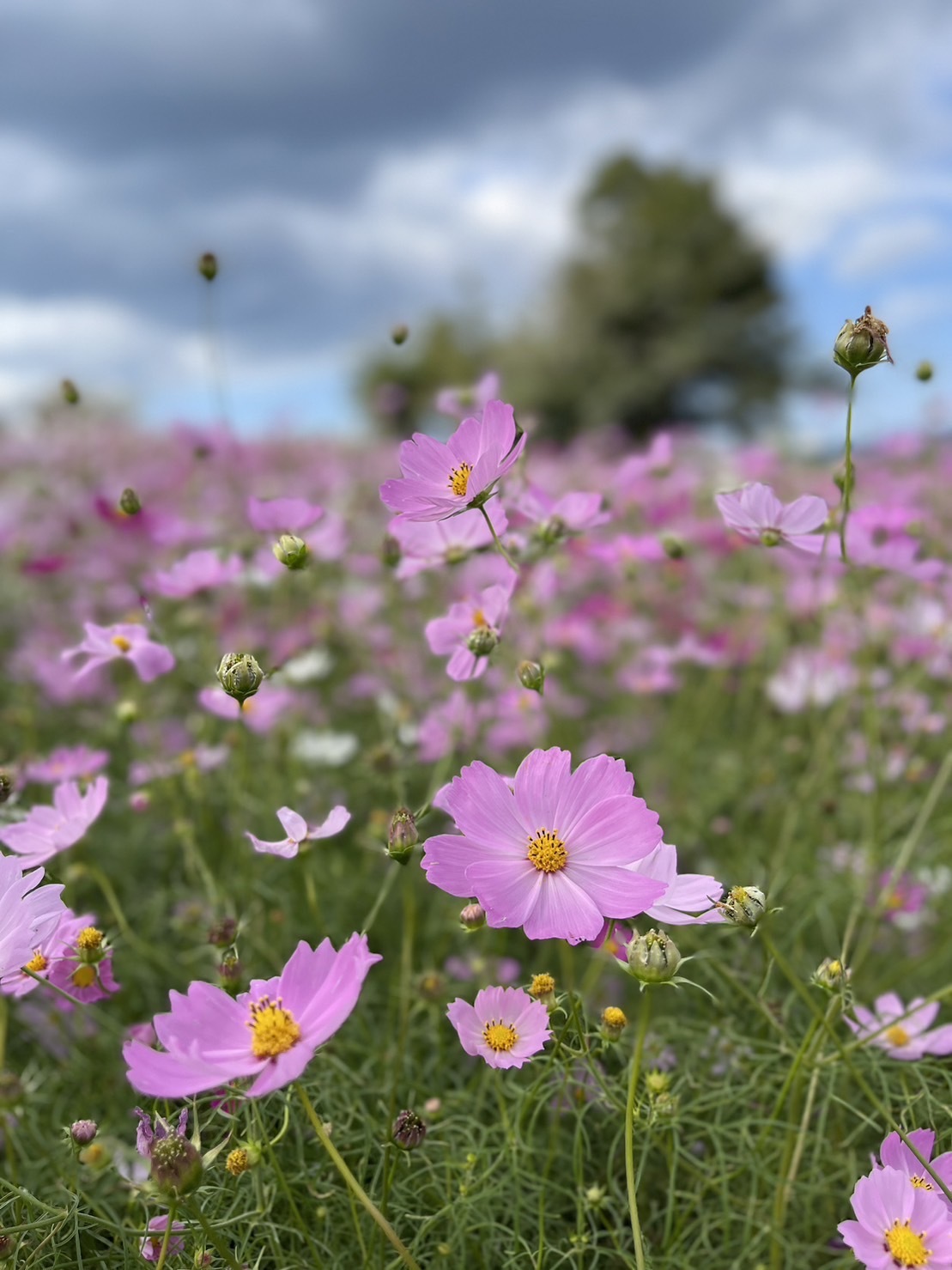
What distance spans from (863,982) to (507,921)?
70cm

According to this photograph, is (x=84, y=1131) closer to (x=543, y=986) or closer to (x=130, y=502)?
(x=543, y=986)

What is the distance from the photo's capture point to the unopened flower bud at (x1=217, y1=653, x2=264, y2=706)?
591 mm

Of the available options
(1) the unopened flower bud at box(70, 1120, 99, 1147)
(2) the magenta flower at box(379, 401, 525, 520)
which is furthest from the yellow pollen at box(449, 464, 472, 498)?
(1) the unopened flower bud at box(70, 1120, 99, 1147)

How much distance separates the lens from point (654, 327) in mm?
13125

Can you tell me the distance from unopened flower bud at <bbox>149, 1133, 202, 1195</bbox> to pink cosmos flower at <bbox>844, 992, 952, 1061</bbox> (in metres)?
0.51

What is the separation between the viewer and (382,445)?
518cm

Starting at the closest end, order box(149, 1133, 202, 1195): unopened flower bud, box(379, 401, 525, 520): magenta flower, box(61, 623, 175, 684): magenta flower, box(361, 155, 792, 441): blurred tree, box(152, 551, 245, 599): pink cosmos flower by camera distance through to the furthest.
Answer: box(149, 1133, 202, 1195): unopened flower bud → box(379, 401, 525, 520): magenta flower → box(61, 623, 175, 684): magenta flower → box(152, 551, 245, 599): pink cosmos flower → box(361, 155, 792, 441): blurred tree

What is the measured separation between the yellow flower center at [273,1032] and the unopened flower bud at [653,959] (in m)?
0.18

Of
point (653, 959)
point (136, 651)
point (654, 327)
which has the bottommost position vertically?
point (653, 959)

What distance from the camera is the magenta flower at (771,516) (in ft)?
2.35

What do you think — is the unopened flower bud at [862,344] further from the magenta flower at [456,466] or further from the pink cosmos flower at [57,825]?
the pink cosmos flower at [57,825]

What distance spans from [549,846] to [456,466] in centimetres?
26

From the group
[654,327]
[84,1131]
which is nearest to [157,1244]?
[84,1131]

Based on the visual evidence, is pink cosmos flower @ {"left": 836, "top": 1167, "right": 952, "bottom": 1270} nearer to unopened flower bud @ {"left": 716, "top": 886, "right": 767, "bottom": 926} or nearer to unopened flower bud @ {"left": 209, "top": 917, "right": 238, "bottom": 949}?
unopened flower bud @ {"left": 716, "top": 886, "right": 767, "bottom": 926}
